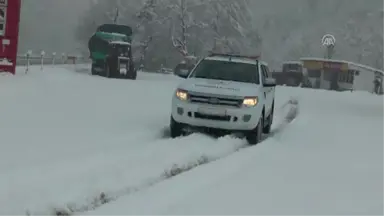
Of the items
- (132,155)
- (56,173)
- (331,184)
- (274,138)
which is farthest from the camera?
(274,138)

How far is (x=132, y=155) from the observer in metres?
10.4

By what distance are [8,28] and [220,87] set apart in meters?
14.3

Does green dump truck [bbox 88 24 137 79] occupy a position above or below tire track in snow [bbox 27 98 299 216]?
above

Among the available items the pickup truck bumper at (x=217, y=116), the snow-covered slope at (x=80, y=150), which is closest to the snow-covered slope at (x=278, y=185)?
the snow-covered slope at (x=80, y=150)

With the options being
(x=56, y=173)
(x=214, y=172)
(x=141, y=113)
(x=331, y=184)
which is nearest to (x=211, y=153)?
(x=214, y=172)

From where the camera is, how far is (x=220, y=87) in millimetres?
13312

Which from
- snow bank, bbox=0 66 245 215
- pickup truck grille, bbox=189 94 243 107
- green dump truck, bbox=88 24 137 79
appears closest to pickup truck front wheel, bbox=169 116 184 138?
snow bank, bbox=0 66 245 215

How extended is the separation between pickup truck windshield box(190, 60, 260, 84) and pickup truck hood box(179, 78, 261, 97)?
0.47 metres

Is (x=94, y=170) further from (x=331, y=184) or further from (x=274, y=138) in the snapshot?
(x=274, y=138)

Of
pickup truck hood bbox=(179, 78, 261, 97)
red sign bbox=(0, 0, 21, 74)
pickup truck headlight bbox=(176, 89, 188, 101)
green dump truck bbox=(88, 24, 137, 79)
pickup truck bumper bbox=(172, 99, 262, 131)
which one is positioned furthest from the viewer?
green dump truck bbox=(88, 24, 137, 79)

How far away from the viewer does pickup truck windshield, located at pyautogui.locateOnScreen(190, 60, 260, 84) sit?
14.4 m

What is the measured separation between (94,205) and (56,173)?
3.89ft

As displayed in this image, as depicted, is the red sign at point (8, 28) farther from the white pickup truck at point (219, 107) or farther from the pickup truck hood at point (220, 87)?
the pickup truck hood at point (220, 87)

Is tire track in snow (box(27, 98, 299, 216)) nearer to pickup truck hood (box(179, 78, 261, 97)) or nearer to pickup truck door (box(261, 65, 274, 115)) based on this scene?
pickup truck door (box(261, 65, 274, 115))
